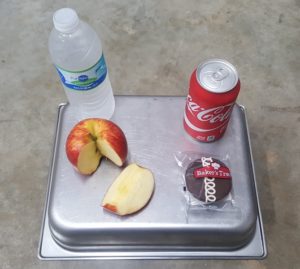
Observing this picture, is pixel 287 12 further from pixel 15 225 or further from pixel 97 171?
pixel 15 225

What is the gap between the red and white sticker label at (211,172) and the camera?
73 centimetres

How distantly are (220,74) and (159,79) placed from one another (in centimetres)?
48

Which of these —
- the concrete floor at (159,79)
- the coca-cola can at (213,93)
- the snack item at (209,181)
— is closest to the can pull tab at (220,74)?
the coca-cola can at (213,93)

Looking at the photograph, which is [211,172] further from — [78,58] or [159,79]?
[159,79]

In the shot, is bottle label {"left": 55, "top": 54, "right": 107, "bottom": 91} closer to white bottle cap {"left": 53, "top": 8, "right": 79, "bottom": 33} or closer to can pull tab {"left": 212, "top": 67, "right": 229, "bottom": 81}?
white bottle cap {"left": 53, "top": 8, "right": 79, "bottom": 33}

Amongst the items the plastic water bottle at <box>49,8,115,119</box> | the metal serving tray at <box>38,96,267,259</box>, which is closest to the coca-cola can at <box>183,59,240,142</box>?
the metal serving tray at <box>38,96,267,259</box>

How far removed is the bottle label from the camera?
71 centimetres

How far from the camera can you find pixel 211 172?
2.42 feet

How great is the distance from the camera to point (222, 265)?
0.83 meters

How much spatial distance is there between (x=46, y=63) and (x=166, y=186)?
66cm

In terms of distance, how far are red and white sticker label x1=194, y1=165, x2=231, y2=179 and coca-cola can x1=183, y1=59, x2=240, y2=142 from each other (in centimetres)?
9

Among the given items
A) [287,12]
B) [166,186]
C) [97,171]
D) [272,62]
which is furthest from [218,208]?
[287,12]

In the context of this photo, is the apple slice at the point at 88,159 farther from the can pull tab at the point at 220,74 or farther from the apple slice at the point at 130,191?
the can pull tab at the point at 220,74

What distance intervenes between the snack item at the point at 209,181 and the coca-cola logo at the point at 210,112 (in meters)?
0.10
